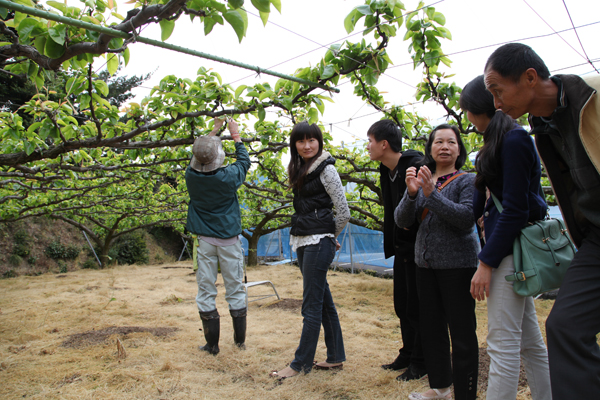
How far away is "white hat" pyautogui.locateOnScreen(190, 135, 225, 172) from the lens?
287cm

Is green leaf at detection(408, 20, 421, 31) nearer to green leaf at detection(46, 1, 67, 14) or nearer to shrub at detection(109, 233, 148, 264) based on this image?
green leaf at detection(46, 1, 67, 14)

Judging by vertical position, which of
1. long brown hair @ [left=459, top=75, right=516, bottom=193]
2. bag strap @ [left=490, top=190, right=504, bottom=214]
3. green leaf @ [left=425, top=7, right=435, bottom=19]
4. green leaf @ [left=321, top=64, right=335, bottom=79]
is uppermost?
A: green leaf @ [left=425, top=7, right=435, bottom=19]

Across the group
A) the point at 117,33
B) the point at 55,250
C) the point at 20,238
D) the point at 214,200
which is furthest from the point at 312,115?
the point at 55,250

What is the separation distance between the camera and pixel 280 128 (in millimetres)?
4438

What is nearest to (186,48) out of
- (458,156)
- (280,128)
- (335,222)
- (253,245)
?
(335,222)

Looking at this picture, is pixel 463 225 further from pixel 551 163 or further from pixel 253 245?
pixel 253 245

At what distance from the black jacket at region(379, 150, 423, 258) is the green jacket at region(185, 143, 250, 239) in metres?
1.10

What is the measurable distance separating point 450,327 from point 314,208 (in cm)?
107

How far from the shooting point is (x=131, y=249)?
58.0 ft

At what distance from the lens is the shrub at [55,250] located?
48.4ft

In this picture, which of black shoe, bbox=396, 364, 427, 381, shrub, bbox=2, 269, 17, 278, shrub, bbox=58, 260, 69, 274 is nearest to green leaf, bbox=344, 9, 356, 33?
black shoe, bbox=396, 364, 427, 381

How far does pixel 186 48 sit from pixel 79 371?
89.2 inches

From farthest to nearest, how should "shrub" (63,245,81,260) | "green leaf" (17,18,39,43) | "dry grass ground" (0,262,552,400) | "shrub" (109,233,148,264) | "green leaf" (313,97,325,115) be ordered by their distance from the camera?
1. "shrub" (109,233,148,264)
2. "shrub" (63,245,81,260)
3. "green leaf" (313,97,325,115)
4. "dry grass ground" (0,262,552,400)
5. "green leaf" (17,18,39,43)

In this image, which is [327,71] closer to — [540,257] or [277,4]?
[277,4]
